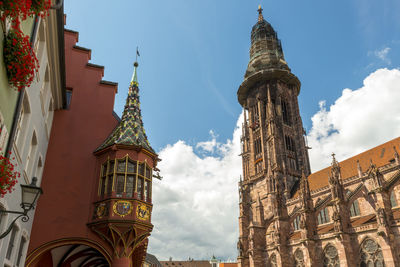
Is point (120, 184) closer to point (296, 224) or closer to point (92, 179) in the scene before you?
point (92, 179)

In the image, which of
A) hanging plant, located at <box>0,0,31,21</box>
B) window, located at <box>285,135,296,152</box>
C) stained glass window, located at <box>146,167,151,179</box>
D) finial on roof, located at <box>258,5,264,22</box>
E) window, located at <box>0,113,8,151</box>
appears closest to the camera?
hanging plant, located at <box>0,0,31,21</box>

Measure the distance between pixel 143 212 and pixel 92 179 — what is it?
2988 mm

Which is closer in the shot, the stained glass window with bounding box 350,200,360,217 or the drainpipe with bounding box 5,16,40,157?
the drainpipe with bounding box 5,16,40,157

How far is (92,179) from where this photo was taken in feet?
47.0

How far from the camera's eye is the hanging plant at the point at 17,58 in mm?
6867

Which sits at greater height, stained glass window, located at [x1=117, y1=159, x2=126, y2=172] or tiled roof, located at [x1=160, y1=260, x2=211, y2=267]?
tiled roof, located at [x1=160, y1=260, x2=211, y2=267]

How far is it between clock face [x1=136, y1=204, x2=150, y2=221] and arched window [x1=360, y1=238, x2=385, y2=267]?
25.4 metres

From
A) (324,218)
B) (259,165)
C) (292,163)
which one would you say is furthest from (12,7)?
(292,163)

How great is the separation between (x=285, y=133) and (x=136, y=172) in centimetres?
4846

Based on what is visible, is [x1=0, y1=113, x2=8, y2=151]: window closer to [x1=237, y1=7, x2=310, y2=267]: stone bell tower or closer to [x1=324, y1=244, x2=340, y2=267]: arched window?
[x1=324, y1=244, x2=340, y2=267]: arched window

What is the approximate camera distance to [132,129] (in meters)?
15.2

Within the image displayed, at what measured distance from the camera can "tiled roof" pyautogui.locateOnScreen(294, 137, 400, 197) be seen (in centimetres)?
4135

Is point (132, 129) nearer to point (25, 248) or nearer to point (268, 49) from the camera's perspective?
point (25, 248)

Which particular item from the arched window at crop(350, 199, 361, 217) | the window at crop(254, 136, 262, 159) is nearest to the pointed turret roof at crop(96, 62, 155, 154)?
the arched window at crop(350, 199, 361, 217)
